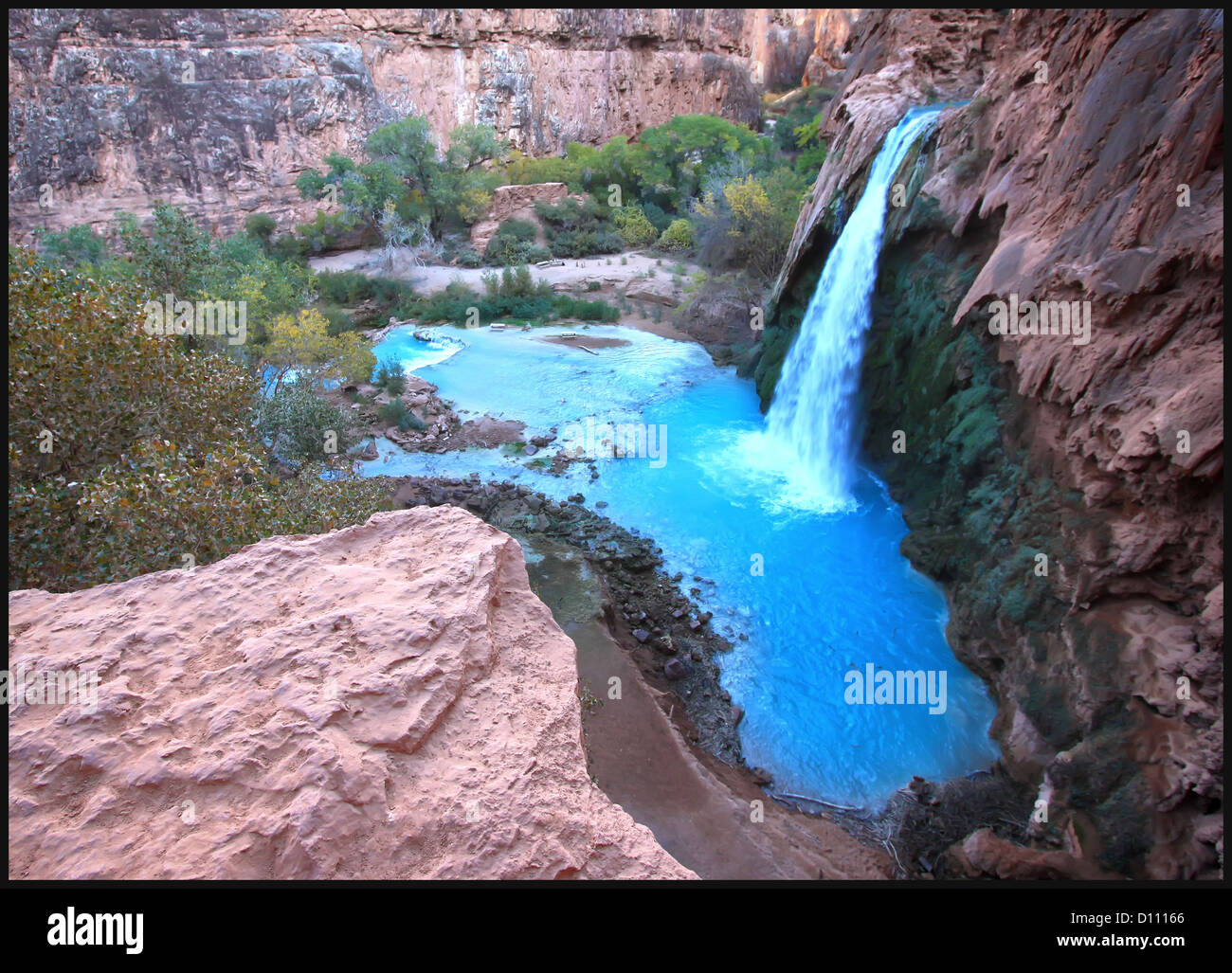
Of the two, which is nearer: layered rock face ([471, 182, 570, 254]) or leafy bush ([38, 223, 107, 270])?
leafy bush ([38, 223, 107, 270])

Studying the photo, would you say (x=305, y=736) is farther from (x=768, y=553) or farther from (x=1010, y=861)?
(x=768, y=553)

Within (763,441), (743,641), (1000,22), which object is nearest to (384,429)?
(763,441)

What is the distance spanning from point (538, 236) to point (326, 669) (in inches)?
1311

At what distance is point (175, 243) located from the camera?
1579 centimetres

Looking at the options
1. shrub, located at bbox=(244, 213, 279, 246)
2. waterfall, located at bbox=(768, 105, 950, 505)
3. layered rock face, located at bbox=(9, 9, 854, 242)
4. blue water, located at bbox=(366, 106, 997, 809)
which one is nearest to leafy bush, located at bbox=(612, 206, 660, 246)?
blue water, located at bbox=(366, 106, 997, 809)

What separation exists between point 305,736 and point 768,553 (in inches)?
427

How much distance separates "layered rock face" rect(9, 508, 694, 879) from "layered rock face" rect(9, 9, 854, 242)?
32.4 metres

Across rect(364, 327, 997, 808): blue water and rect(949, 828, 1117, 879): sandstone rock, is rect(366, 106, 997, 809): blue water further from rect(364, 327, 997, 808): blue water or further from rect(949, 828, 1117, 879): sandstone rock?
rect(949, 828, 1117, 879): sandstone rock

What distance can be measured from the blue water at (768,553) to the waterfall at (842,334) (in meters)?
0.50

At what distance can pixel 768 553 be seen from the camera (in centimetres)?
1312

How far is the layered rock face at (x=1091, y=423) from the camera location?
22.9 ft

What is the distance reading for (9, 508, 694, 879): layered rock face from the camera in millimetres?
2797

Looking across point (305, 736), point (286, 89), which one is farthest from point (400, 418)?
point (286, 89)

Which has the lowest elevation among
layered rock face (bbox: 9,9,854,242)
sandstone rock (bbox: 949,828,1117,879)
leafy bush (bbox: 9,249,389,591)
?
sandstone rock (bbox: 949,828,1117,879)
